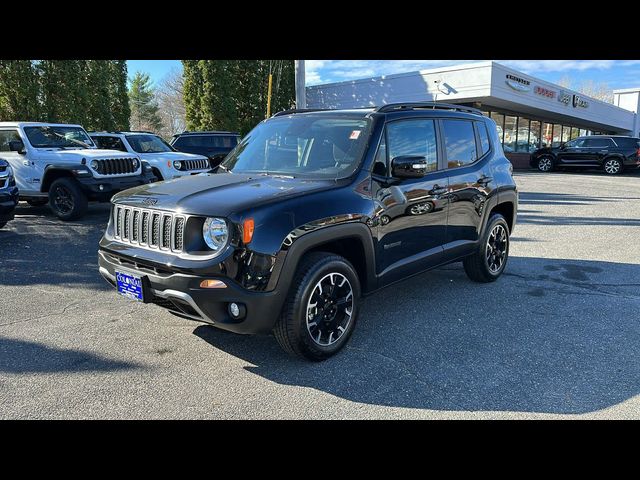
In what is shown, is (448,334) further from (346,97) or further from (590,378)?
(346,97)

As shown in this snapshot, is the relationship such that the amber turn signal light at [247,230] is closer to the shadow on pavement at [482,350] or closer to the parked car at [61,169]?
the shadow on pavement at [482,350]

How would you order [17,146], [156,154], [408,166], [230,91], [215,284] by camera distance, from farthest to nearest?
[230,91] → [156,154] → [17,146] → [408,166] → [215,284]

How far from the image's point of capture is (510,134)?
97.6 feet

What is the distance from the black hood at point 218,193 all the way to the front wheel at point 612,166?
23033mm

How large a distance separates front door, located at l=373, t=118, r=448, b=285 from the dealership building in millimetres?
18670

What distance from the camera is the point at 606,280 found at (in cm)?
597

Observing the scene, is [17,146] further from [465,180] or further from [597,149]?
[597,149]

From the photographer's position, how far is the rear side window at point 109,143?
12.2 m

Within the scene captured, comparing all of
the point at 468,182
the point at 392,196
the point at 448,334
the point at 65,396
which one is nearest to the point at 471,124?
the point at 468,182

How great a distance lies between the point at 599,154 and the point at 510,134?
24.8ft

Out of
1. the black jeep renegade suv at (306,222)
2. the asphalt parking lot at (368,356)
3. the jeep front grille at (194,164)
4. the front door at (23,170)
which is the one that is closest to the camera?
the asphalt parking lot at (368,356)

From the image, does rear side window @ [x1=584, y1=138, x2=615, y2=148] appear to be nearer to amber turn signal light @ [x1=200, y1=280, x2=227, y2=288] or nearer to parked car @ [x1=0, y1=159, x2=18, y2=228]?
parked car @ [x1=0, y1=159, x2=18, y2=228]

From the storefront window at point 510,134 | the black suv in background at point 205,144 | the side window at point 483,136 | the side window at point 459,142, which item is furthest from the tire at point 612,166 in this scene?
the side window at point 459,142

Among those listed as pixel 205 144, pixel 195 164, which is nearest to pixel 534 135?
pixel 205 144
